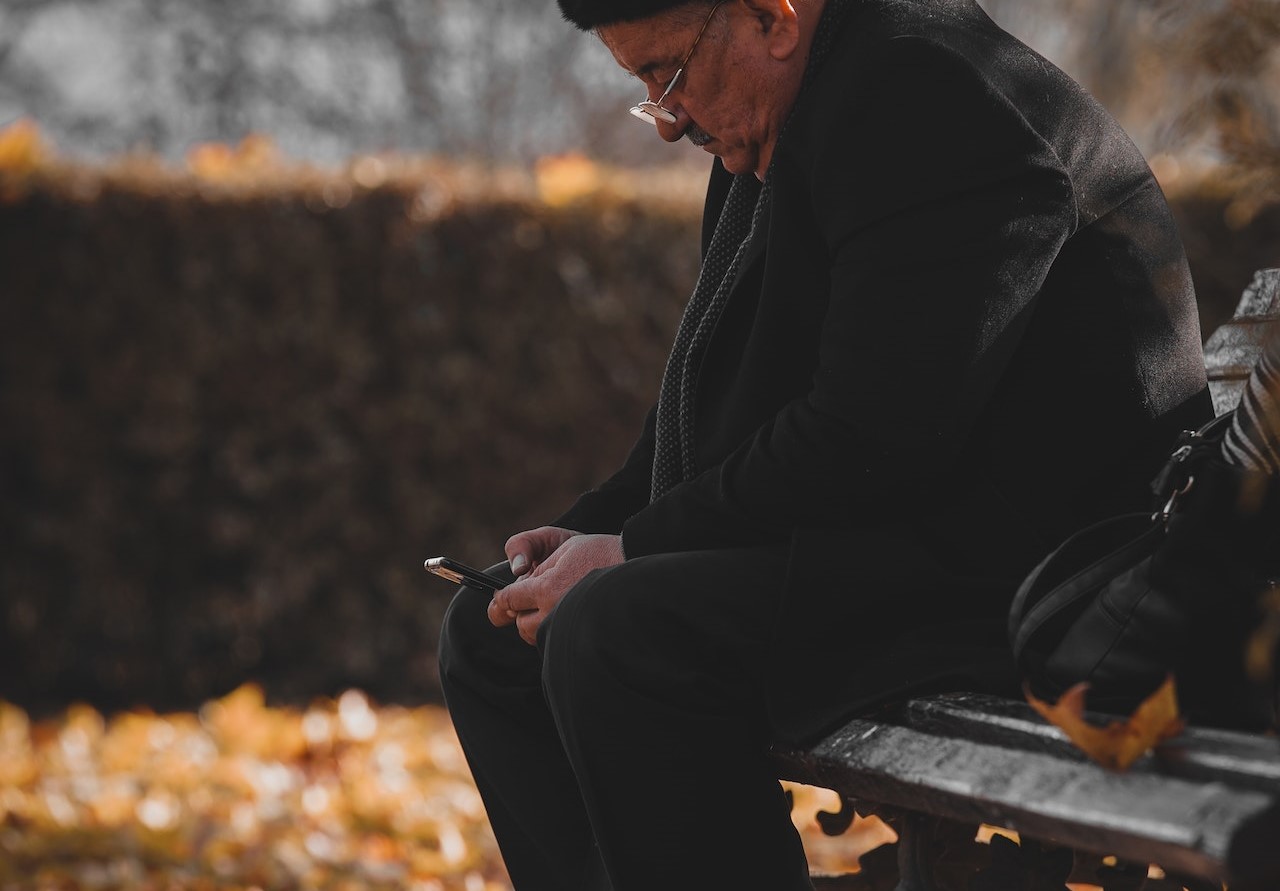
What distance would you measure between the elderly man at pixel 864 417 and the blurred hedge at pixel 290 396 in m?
3.98

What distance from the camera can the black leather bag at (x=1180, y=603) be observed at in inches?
60.8

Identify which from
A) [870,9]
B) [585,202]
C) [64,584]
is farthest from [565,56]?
[870,9]

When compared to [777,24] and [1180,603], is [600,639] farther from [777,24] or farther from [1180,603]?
[777,24]

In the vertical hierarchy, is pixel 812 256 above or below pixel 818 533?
above

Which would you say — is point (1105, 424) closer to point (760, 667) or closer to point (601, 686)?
point (760, 667)

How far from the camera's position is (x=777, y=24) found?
2072mm

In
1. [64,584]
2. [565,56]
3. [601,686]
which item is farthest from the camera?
[565,56]

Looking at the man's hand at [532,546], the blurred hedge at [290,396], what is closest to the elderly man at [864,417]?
the man's hand at [532,546]

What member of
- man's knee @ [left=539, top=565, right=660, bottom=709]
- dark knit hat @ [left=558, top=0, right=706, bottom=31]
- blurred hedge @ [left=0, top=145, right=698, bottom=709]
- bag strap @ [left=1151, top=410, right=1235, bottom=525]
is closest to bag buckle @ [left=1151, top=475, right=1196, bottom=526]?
bag strap @ [left=1151, top=410, right=1235, bottom=525]

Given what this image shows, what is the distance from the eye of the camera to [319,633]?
19.7 ft

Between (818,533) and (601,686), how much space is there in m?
0.35

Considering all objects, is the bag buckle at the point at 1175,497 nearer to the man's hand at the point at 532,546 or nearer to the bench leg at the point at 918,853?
the bench leg at the point at 918,853

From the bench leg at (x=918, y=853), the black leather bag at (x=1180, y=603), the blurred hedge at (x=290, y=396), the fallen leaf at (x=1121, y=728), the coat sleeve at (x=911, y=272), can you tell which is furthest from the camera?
the blurred hedge at (x=290, y=396)

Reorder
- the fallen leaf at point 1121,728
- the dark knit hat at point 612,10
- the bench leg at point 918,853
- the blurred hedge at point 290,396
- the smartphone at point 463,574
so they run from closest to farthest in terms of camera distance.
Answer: the fallen leaf at point 1121,728 → the bench leg at point 918,853 → the dark knit hat at point 612,10 → the smartphone at point 463,574 → the blurred hedge at point 290,396
